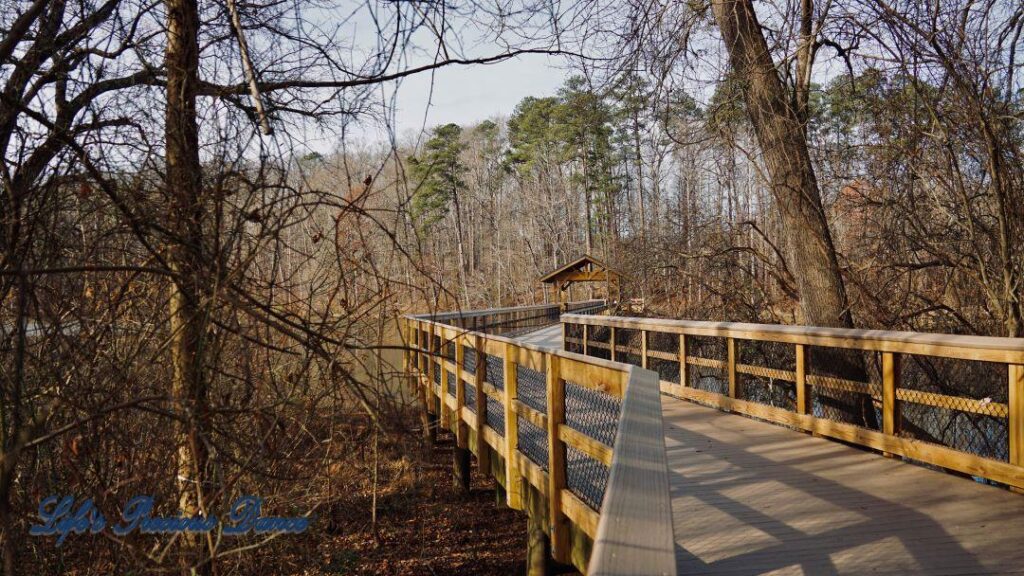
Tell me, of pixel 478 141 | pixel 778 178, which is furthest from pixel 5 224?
pixel 478 141

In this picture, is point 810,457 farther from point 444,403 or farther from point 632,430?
point 444,403

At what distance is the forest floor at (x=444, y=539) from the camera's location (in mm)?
6648

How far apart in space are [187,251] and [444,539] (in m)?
7.56

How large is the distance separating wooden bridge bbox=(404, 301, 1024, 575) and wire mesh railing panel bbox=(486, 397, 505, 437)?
0.09ft

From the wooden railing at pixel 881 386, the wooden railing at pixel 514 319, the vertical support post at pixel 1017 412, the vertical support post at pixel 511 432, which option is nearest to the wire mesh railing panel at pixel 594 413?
the vertical support post at pixel 511 432

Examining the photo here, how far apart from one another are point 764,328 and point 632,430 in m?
4.38

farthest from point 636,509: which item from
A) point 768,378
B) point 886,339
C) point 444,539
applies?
point 768,378

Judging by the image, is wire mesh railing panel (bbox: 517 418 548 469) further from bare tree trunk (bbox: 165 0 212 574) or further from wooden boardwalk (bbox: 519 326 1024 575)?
bare tree trunk (bbox: 165 0 212 574)

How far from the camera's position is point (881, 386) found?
585 centimetres

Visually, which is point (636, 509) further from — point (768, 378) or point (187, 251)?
point (768, 378)

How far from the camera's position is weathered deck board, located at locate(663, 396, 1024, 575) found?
322 cm

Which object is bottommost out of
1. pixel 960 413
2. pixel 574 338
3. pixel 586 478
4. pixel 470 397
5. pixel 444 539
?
pixel 444 539

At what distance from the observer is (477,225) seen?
49.2m

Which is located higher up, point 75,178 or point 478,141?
point 478,141
